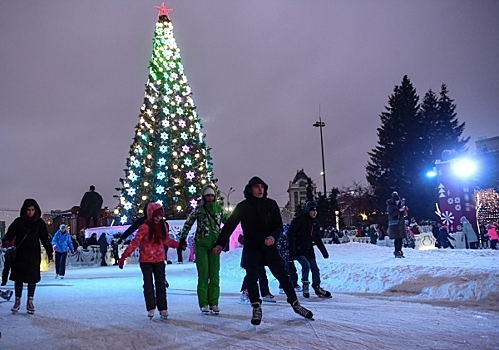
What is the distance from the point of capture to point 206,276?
6305 millimetres

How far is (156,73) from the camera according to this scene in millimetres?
27391

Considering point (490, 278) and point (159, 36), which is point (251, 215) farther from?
point (159, 36)

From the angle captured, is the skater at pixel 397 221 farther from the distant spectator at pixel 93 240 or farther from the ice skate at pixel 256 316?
the distant spectator at pixel 93 240

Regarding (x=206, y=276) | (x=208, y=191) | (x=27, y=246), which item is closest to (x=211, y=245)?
(x=206, y=276)

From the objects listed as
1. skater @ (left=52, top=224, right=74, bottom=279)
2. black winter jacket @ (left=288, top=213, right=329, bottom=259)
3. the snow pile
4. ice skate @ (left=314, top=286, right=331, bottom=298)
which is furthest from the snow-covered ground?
skater @ (left=52, top=224, right=74, bottom=279)

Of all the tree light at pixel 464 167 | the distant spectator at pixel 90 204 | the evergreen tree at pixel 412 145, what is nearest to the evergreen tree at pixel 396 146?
the evergreen tree at pixel 412 145

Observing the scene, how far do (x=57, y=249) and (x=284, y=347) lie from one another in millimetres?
12132

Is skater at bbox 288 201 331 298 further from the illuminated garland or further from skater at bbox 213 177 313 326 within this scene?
the illuminated garland

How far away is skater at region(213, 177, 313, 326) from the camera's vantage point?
562 cm

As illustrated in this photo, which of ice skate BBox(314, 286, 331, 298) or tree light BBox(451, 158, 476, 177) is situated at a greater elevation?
tree light BBox(451, 158, 476, 177)

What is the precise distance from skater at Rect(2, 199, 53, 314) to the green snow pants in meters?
2.43

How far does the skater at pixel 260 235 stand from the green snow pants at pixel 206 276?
2.56ft

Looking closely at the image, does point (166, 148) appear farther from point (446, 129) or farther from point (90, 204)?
point (446, 129)

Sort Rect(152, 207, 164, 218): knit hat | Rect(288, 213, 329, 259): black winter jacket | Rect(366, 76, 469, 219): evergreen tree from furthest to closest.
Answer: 1. Rect(366, 76, 469, 219): evergreen tree
2. Rect(288, 213, 329, 259): black winter jacket
3. Rect(152, 207, 164, 218): knit hat
